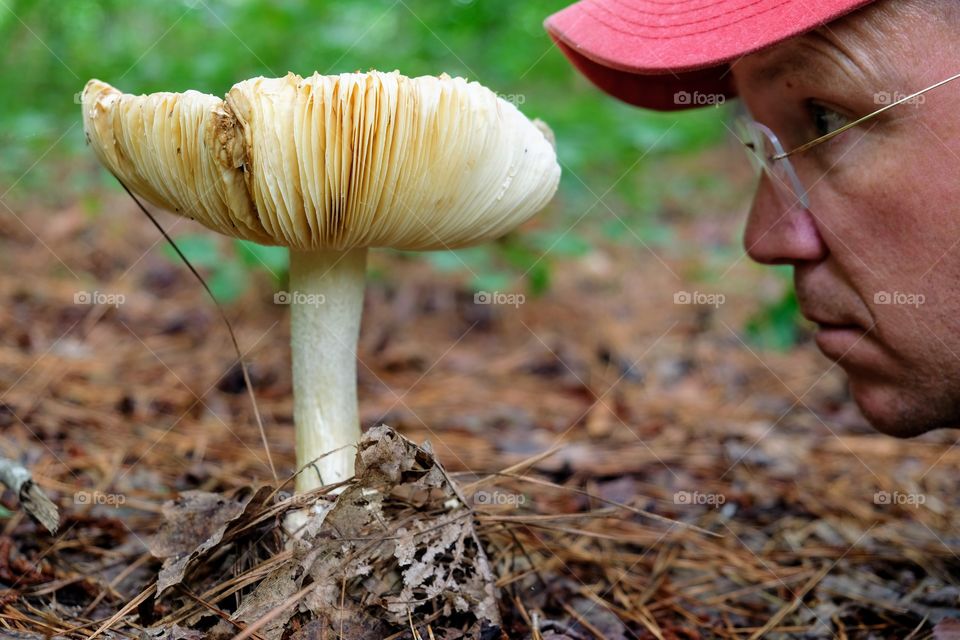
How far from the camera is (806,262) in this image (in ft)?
6.26

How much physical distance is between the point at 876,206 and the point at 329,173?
1190mm

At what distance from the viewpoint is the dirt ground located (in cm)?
182

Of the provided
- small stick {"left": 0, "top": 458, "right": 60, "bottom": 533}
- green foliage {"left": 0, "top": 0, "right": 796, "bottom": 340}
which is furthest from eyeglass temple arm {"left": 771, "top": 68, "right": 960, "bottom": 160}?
small stick {"left": 0, "top": 458, "right": 60, "bottom": 533}

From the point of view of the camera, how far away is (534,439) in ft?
9.90

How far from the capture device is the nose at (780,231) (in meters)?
1.84

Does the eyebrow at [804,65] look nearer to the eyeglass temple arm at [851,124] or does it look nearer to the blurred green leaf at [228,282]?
the eyeglass temple arm at [851,124]

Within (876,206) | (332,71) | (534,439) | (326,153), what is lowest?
(534,439)

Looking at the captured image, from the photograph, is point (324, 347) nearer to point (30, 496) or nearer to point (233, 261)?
point (30, 496)

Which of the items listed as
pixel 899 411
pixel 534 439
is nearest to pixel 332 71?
pixel 534 439

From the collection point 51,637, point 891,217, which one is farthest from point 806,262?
point 51,637

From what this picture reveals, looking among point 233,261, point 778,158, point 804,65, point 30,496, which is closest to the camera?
point 30,496

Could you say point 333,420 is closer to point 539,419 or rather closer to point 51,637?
point 51,637

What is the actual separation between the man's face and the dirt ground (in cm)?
60

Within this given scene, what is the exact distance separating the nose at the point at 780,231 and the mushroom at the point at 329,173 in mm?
612
